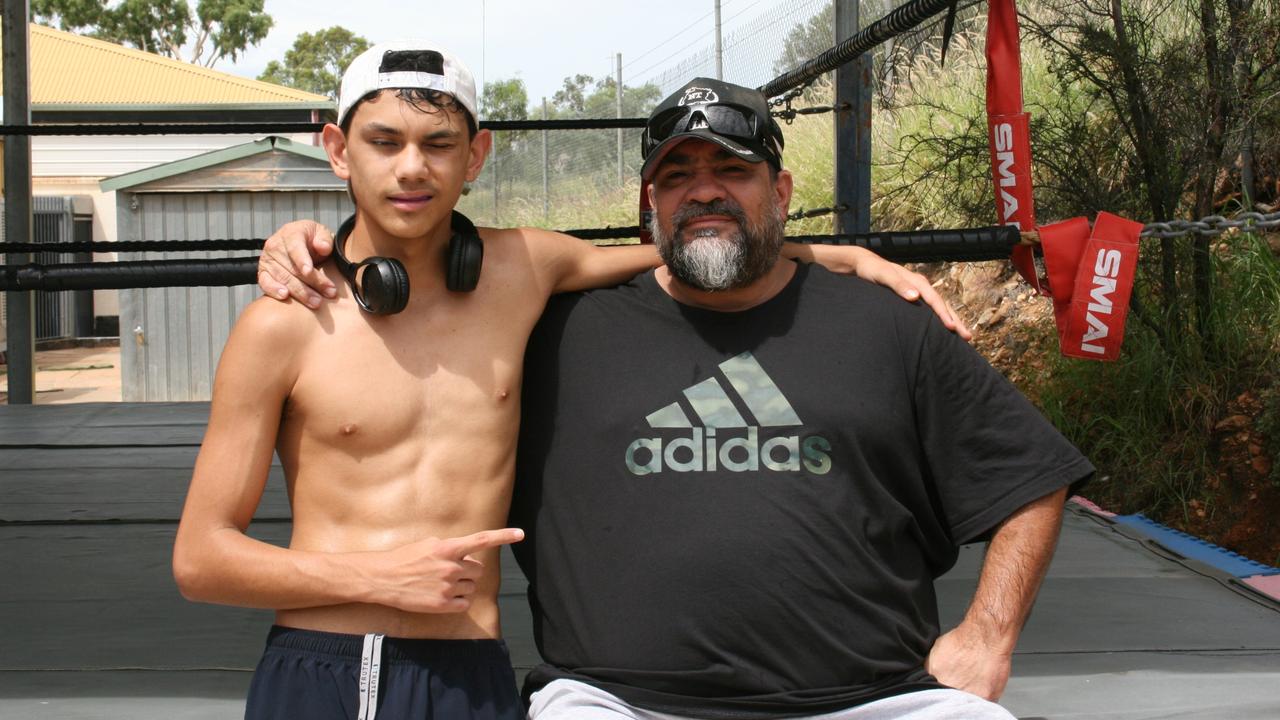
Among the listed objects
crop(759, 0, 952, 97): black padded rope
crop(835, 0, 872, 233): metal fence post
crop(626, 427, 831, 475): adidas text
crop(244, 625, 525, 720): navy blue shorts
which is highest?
crop(759, 0, 952, 97): black padded rope

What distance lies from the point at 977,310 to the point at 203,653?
231 inches

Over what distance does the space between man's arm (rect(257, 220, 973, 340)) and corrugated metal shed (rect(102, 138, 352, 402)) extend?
7.77m

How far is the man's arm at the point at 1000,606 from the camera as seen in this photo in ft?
5.52

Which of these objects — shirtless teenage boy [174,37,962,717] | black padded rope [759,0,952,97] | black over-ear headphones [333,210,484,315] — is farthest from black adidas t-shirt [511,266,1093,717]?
black padded rope [759,0,952,97]

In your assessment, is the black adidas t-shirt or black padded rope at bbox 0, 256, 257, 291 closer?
the black adidas t-shirt

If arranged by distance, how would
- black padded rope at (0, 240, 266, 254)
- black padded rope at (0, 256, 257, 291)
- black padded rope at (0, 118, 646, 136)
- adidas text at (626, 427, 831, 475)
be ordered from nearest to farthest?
adidas text at (626, 427, 831, 475) → black padded rope at (0, 256, 257, 291) → black padded rope at (0, 240, 266, 254) → black padded rope at (0, 118, 646, 136)

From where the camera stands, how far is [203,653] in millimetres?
2189

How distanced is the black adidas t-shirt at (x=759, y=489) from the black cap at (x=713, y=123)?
250 mm

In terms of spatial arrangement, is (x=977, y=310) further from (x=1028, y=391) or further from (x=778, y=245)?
(x=778, y=245)

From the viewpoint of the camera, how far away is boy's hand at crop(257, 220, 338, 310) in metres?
1.62

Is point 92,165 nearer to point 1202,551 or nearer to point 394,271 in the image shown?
point 1202,551

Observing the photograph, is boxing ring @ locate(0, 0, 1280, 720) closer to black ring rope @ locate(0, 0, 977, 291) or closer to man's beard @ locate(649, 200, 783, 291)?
black ring rope @ locate(0, 0, 977, 291)

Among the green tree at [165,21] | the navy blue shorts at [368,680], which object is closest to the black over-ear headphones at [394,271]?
the navy blue shorts at [368,680]

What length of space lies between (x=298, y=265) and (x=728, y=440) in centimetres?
68
